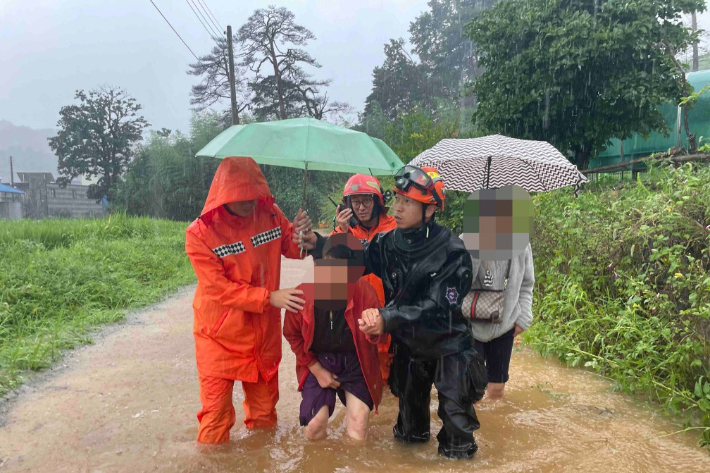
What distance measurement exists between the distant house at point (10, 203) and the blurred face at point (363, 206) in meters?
32.6

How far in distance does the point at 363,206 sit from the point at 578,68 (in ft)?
24.5

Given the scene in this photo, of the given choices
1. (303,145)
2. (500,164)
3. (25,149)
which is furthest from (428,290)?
(25,149)

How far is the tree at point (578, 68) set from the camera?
958 centimetres

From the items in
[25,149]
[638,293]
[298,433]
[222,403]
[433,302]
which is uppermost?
[25,149]

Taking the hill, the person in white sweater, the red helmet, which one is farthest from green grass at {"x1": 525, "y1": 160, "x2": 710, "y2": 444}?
the hill

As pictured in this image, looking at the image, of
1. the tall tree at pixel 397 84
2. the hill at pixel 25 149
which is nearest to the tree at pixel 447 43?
the tall tree at pixel 397 84

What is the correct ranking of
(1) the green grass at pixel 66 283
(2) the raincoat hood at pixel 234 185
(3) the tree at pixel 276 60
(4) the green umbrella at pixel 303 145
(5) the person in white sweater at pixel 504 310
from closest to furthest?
(4) the green umbrella at pixel 303 145 < (2) the raincoat hood at pixel 234 185 < (5) the person in white sweater at pixel 504 310 < (1) the green grass at pixel 66 283 < (3) the tree at pixel 276 60

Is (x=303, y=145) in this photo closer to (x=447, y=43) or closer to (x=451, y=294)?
(x=451, y=294)

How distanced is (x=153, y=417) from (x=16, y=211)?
122ft

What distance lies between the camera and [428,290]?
3.00m

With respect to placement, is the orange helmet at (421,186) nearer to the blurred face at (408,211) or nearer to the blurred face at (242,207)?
the blurred face at (408,211)

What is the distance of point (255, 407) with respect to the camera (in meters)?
3.66

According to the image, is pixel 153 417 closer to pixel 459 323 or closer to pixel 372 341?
pixel 372 341

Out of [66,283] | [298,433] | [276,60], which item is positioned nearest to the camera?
[298,433]
